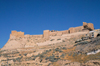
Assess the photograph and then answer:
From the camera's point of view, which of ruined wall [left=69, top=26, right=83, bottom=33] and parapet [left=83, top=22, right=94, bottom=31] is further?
ruined wall [left=69, top=26, right=83, bottom=33]

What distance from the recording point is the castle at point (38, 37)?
32.7 metres

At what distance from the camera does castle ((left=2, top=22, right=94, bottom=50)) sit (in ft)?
107

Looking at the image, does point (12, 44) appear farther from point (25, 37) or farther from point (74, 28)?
point (74, 28)

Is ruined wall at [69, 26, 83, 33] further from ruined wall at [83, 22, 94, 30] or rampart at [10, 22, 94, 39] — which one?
ruined wall at [83, 22, 94, 30]

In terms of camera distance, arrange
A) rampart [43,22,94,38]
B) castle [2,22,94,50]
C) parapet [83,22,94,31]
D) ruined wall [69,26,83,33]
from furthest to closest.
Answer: ruined wall [69,26,83,33] → castle [2,22,94,50] → rampart [43,22,94,38] → parapet [83,22,94,31]

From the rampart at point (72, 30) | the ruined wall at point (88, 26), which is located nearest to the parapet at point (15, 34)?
the rampart at point (72, 30)

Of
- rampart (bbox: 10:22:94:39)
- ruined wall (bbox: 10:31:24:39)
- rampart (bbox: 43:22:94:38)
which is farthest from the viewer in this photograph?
ruined wall (bbox: 10:31:24:39)

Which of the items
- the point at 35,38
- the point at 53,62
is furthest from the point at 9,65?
the point at 35,38

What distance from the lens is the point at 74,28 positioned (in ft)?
111

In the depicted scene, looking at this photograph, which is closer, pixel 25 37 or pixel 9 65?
pixel 9 65

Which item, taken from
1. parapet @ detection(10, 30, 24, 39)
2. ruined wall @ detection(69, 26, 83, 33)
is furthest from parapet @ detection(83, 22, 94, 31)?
parapet @ detection(10, 30, 24, 39)

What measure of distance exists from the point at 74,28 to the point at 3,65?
19811 millimetres

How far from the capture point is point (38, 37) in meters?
39.4

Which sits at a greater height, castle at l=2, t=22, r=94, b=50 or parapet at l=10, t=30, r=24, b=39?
parapet at l=10, t=30, r=24, b=39
